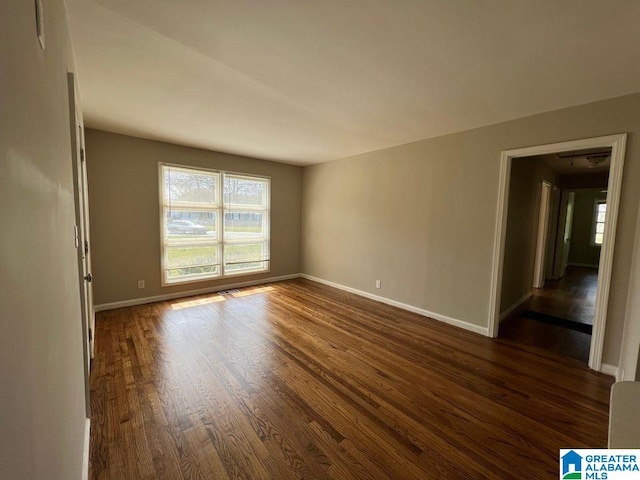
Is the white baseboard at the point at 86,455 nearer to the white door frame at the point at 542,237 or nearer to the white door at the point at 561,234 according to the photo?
the white door frame at the point at 542,237

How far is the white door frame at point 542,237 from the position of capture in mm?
5129

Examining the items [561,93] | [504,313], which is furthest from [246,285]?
[561,93]

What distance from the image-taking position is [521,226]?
392 cm

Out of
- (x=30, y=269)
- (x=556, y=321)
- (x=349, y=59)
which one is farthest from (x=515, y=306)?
(x=30, y=269)

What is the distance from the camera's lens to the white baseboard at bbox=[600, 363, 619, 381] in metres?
2.42

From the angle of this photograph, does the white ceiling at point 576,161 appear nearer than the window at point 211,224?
Yes

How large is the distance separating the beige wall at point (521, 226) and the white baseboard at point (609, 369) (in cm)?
120

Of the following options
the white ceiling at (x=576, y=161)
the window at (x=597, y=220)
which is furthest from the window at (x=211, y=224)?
the window at (x=597, y=220)

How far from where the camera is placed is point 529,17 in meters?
1.51

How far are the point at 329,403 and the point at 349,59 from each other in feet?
8.43

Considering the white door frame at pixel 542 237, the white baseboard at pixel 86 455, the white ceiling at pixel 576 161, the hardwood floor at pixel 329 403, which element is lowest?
the hardwood floor at pixel 329 403

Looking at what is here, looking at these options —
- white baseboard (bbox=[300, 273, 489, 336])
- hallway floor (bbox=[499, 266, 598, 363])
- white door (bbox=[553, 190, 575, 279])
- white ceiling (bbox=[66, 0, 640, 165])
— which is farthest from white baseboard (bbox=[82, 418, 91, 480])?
white door (bbox=[553, 190, 575, 279])

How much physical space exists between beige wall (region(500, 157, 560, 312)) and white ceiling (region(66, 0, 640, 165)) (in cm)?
118

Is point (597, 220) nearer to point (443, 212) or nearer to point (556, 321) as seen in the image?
point (556, 321)
